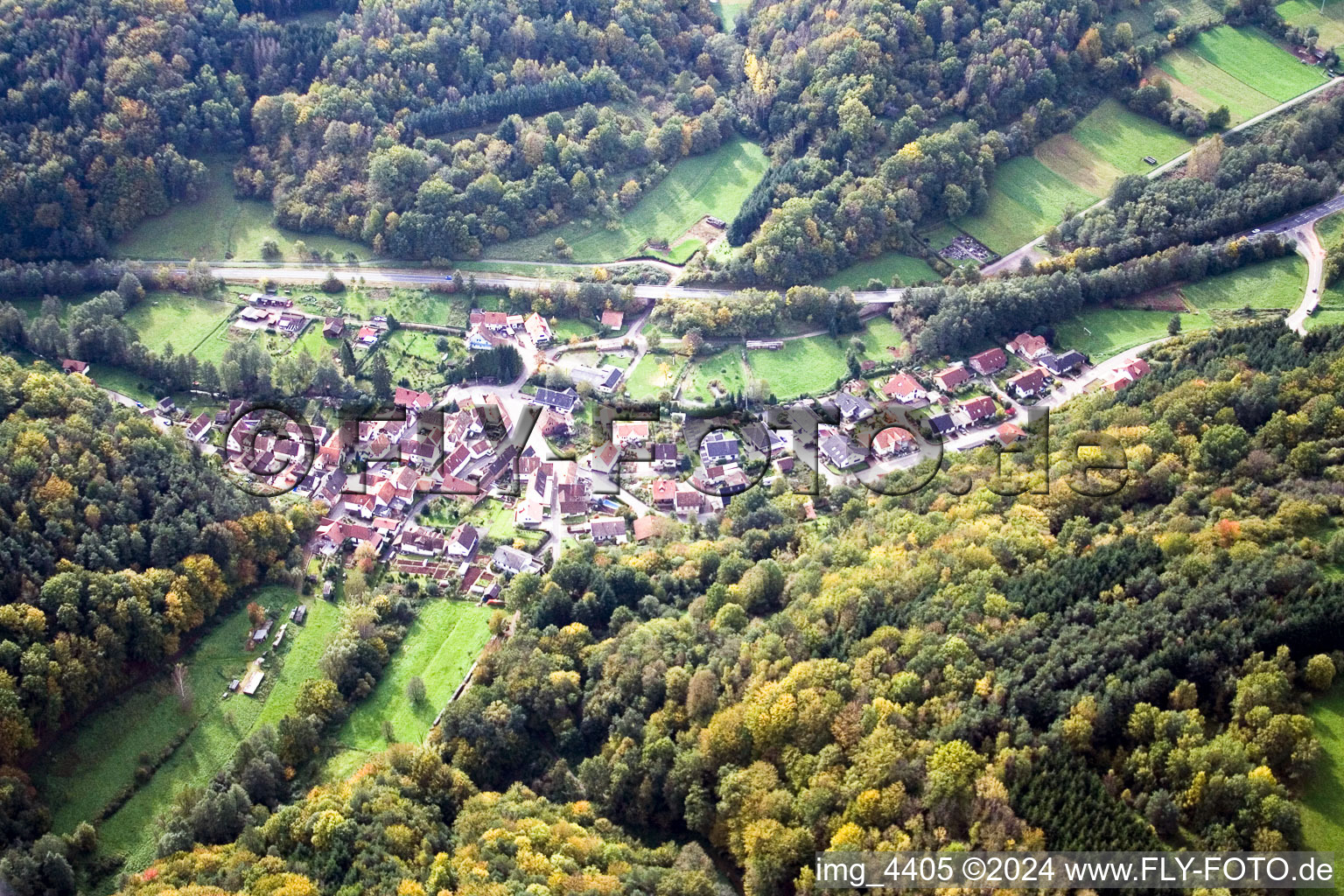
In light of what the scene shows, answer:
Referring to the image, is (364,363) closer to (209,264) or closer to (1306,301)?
(209,264)

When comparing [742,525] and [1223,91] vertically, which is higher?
[1223,91]

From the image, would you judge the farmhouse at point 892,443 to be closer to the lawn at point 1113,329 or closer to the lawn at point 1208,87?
the lawn at point 1113,329

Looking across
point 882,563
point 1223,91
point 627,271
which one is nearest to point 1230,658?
point 882,563

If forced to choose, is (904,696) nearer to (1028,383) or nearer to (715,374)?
(1028,383)

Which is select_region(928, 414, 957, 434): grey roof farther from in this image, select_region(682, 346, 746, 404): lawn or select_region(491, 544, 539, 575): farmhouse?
select_region(491, 544, 539, 575): farmhouse

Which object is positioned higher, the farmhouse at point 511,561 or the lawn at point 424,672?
the farmhouse at point 511,561

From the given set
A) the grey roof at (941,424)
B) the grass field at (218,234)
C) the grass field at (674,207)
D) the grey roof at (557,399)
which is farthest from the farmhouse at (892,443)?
the grass field at (218,234)
